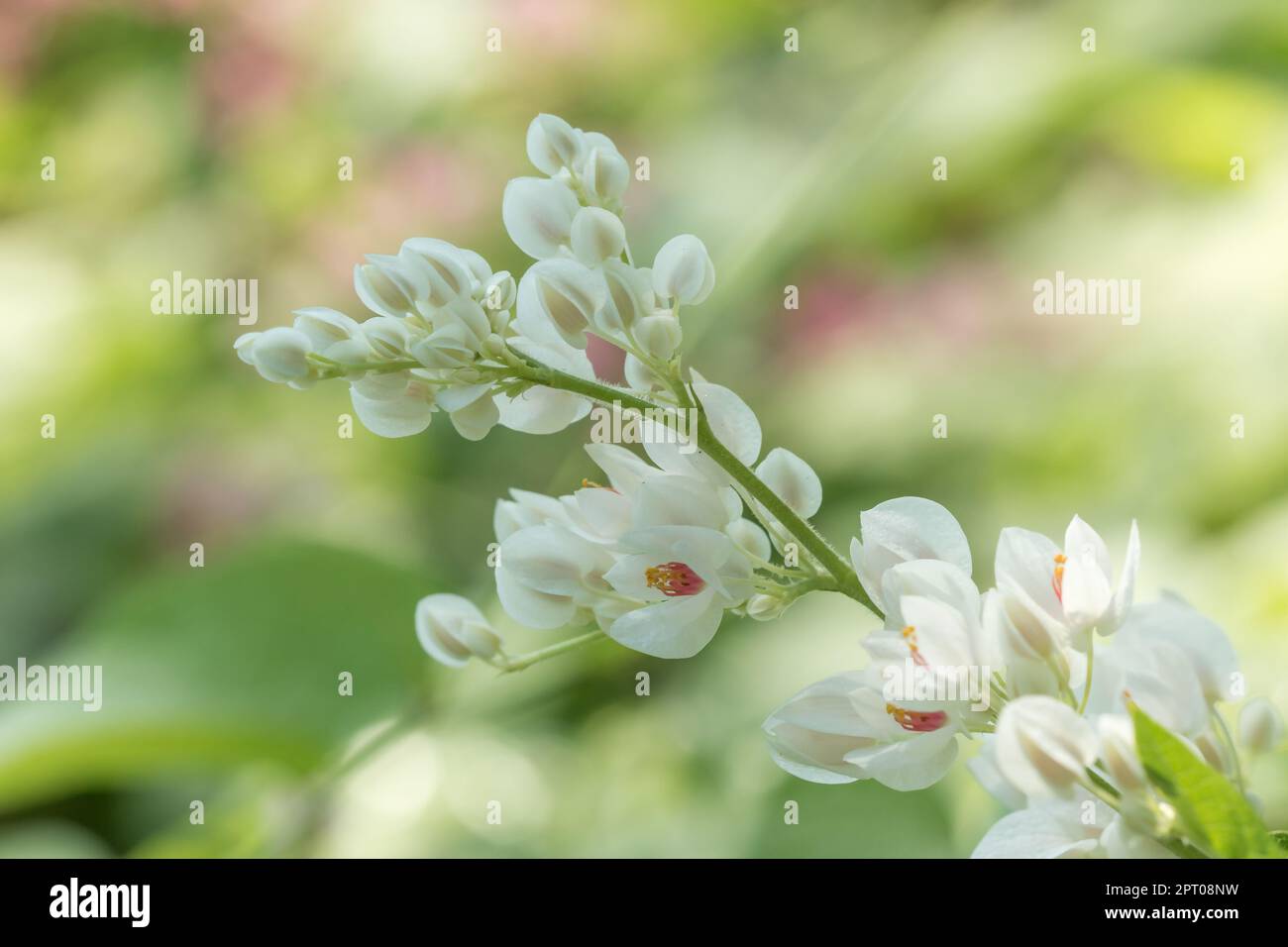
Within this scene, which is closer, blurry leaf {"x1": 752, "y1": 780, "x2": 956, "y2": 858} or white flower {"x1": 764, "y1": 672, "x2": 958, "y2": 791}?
white flower {"x1": 764, "y1": 672, "x2": 958, "y2": 791}

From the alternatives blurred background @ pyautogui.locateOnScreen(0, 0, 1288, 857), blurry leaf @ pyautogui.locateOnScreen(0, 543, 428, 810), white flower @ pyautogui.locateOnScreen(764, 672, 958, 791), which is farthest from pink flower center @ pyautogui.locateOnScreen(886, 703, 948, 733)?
blurry leaf @ pyautogui.locateOnScreen(0, 543, 428, 810)

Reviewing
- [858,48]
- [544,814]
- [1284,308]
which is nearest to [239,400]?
[544,814]

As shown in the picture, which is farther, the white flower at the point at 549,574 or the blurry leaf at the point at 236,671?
the blurry leaf at the point at 236,671

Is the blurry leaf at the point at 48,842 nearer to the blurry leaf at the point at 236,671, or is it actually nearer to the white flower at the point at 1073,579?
the blurry leaf at the point at 236,671

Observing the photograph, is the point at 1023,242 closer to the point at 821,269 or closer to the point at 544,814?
the point at 821,269

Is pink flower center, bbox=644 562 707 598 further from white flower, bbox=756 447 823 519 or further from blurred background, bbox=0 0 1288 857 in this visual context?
blurred background, bbox=0 0 1288 857

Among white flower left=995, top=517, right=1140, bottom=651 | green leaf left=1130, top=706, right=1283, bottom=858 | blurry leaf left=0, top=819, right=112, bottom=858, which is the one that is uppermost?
white flower left=995, top=517, right=1140, bottom=651


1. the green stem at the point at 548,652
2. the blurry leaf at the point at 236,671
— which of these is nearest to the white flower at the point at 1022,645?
the green stem at the point at 548,652
